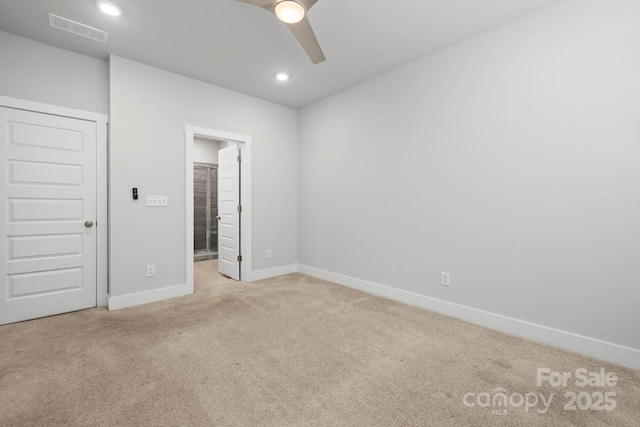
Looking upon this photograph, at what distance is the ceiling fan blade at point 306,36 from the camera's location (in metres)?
1.94

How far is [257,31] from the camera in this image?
2.62 metres

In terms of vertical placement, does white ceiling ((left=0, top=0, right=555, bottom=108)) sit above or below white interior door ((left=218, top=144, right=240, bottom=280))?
above

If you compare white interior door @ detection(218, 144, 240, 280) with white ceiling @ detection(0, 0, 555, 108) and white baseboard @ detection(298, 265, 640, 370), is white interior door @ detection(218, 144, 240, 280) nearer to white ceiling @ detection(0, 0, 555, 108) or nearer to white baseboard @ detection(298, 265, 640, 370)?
white ceiling @ detection(0, 0, 555, 108)

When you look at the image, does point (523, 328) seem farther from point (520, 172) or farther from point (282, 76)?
point (282, 76)

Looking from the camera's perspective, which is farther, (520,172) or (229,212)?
(229,212)

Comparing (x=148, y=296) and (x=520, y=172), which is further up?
(x=520, y=172)

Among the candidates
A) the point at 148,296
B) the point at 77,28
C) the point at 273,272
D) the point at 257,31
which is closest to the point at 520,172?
the point at 257,31

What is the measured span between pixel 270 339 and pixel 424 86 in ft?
9.95

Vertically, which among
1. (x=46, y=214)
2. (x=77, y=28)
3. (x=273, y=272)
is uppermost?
(x=77, y=28)

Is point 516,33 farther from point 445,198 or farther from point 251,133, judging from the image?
point 251,133

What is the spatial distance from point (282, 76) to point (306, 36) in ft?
5.09

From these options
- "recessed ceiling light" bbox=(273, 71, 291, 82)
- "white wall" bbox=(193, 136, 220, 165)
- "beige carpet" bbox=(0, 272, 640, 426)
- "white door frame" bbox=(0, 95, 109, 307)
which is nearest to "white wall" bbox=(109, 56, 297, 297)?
"white door frame" bbox=(0, 95, 109, 307)

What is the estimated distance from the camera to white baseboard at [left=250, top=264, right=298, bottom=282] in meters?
4.24

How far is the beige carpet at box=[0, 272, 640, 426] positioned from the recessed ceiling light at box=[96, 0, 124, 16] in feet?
9.17
